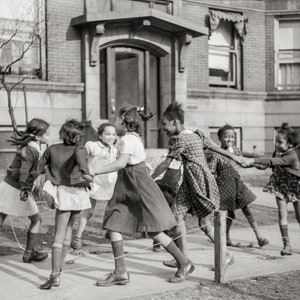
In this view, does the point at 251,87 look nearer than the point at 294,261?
No

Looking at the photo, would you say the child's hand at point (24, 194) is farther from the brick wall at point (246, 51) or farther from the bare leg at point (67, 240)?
the brick wall at point (246, 51)

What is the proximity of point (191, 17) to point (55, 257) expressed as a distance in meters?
12.2

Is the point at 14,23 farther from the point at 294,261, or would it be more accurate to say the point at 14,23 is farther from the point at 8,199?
the point at 294,261

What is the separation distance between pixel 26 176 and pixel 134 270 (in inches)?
60.1

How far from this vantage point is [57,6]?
578 inches

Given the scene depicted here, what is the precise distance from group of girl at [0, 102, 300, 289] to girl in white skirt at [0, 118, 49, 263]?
0.4 inches

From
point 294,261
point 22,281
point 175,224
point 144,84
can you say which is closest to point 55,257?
point 22,281

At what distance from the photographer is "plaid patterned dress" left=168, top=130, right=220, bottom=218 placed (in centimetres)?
658

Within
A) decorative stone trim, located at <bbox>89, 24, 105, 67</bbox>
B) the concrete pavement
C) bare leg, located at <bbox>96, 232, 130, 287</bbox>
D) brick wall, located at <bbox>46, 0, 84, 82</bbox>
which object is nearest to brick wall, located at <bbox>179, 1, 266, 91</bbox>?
decorative stone trim, located at <bbox>89, 24, 105, 67</bbox>

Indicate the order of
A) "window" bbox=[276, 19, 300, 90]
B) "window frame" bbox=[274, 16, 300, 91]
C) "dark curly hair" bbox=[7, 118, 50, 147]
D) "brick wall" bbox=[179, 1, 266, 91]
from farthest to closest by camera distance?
"window" bbox=[276, 19, 300, 90]
"window frame" bbox=[274, 16, 300, 91]
"brick wall" bbox=[179, 1, 266, 91]
"dark curly hair" bbox=[7, 118, 50, 147]

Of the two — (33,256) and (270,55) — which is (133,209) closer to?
(33,256)

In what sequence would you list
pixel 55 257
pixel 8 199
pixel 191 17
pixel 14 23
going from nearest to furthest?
pixel 55 257
pixel 8 199
pixel 14 23
pixel 191 17

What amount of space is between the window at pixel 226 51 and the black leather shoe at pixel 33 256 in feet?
38.0

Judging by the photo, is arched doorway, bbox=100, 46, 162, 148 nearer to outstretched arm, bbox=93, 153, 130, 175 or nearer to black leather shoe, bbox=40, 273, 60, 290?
outstretched arm, bbox=93, 153, 130, 175
